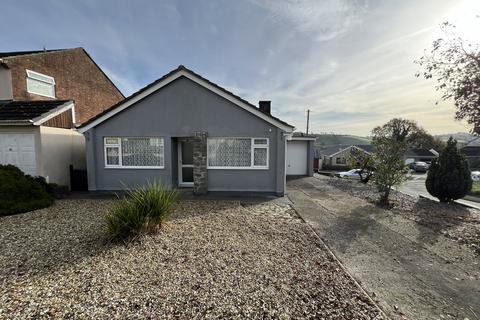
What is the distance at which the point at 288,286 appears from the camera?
10.8 ft

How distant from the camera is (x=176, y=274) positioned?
3.52 meters

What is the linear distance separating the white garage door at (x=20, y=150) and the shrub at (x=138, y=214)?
280 inches

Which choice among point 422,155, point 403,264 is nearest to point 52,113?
point 403,264

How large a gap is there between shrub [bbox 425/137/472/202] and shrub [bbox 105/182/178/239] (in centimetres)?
1232

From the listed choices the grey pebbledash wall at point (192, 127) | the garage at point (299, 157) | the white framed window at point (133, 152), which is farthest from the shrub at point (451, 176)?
the white framed window at point (133, 152)

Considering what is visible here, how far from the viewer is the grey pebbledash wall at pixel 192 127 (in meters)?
9.27

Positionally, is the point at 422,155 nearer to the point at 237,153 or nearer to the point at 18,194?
the point at 237,153

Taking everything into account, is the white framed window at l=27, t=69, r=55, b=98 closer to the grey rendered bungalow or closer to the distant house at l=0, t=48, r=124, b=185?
the distant house at l=0, t=48, r=124, b=185

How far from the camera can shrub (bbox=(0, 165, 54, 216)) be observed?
265 inches

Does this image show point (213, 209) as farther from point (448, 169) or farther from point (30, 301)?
point (448, 169)

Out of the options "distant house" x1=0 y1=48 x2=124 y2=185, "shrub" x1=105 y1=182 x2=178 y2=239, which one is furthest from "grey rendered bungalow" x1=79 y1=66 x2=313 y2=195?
"shrub" x1=105 y1=182 x2=178 y2=239

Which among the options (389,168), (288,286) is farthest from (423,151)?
(288,286)

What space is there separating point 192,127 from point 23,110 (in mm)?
7307

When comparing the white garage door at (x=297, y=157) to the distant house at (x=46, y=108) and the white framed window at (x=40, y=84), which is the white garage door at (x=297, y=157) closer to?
the distant house at (x=46, y=108)
